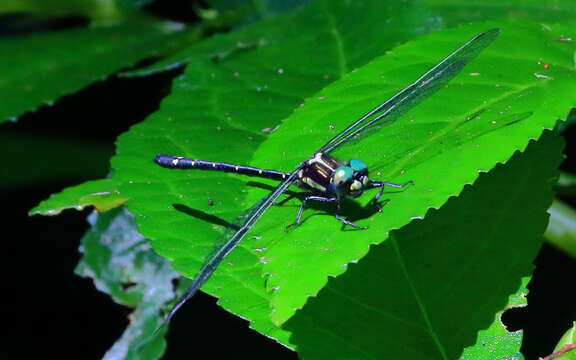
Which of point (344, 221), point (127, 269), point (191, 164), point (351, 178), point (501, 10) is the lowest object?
point (127, 269)

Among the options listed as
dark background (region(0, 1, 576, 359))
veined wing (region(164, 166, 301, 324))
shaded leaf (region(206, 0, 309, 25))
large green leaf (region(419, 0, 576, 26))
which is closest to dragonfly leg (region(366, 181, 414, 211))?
veined wing (region(164, 166, 301, 324))

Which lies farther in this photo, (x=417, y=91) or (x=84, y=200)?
(x=84, y=200)

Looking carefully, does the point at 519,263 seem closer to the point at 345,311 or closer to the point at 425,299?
the point at 425,299

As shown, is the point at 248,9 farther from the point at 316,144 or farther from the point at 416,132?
the point at 416,132

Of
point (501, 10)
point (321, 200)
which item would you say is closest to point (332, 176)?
point (321, 200)

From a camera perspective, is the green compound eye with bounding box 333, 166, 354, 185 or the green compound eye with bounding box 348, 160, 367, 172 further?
the green compound eye with bounding box 333, 166, 354, 185

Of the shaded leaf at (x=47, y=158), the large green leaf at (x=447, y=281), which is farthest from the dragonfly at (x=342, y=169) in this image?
the shaded leaf at (x=47, y=158)

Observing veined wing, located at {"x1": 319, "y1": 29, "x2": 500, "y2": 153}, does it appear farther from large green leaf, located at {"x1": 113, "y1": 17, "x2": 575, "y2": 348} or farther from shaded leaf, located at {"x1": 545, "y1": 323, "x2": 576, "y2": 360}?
shaded leaf, located at {"x1": 545, "y1": 323, "x2": 576, "y2": 360}
